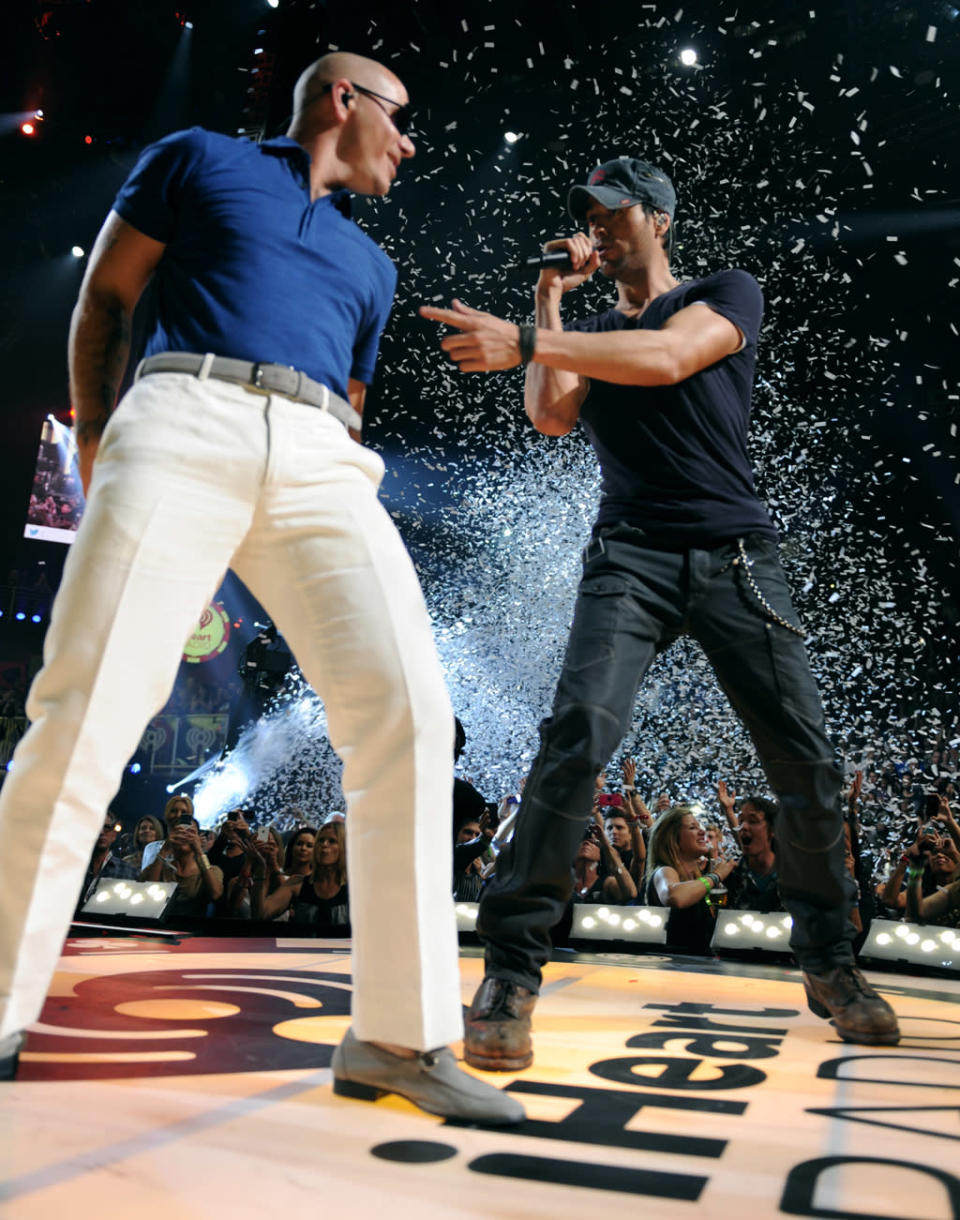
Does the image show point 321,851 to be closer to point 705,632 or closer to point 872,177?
point 705,632

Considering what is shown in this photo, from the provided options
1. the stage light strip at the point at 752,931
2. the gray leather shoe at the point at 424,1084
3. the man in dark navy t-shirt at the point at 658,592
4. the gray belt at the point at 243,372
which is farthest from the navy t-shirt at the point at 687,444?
the stage light strip at the point at 752,931

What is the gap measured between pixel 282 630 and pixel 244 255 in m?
0.58

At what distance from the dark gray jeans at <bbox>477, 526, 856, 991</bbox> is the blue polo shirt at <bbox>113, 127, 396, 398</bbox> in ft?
2.50

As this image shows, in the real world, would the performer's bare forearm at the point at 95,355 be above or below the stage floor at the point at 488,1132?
above

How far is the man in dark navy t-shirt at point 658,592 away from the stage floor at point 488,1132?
252 mm

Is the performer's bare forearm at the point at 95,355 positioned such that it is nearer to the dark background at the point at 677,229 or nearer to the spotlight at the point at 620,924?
the spotlight at the point at 620,924

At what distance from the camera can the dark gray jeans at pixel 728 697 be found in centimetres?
182

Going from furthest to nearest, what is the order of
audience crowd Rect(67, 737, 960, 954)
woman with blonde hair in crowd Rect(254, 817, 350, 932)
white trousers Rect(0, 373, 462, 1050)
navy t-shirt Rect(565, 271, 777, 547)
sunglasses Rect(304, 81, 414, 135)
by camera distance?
woman with blonde hair in crowd Rect(254, 817, 350, 932), audience crowd Rect(67, 737, 960, 954), navy t-shirt Rect(565, 271, 777, 547), sunglasses Rect(304, 81, 414, 135), white trousers Rect(0, 373, 462, 1050)

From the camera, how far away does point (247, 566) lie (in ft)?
4.60

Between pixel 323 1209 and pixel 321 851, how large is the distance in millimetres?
4373

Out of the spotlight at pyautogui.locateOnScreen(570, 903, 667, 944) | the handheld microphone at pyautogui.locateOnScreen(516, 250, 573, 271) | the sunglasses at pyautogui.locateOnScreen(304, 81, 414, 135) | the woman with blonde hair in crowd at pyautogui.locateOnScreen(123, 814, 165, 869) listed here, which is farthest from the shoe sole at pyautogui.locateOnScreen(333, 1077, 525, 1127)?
the woman with blonde hair in crowd at pyautogui.locateOnScreen(123, 814, 165, 869)

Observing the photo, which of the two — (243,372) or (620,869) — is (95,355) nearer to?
(243,372)

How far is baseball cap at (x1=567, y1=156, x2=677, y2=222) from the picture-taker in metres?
2.24

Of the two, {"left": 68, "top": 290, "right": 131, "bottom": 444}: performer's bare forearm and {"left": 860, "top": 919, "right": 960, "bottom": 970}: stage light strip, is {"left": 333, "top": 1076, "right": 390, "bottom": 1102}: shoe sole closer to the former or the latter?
{"left": 68, "top": 290, "right": 131, "bottom": 444}: performer's bare forearm
